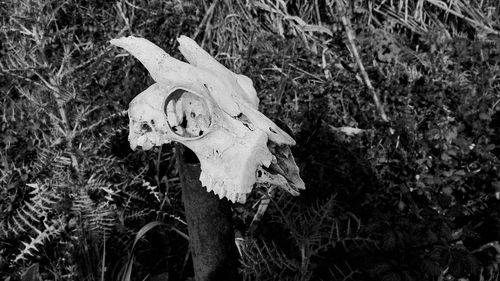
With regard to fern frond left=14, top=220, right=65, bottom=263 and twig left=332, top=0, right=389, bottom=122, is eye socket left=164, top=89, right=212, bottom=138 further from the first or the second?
twig left=332, top=0, right=389, bottom=122

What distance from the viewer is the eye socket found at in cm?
158

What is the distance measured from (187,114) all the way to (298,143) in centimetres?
142

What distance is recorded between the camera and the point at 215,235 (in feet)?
5.53

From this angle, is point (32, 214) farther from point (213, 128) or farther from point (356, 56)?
point (356, 56)

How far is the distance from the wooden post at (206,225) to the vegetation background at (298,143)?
383 millimetres

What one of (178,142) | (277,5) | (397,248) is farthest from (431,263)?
(277,5)

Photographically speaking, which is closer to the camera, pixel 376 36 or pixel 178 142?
pixel 178 142

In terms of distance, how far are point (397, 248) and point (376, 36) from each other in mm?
1802

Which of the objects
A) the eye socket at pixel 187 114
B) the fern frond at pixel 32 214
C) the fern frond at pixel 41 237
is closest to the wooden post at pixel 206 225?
the eye socket at pixel 187 114

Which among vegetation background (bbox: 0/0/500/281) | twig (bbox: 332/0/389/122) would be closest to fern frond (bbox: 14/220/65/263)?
vegetation background (bbox: 0/0/500/281)

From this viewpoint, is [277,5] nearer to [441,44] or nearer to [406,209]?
[441,44]

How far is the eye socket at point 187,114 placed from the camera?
62.4 inches

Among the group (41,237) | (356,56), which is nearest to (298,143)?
(356,56)

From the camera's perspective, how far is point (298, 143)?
297 cm
